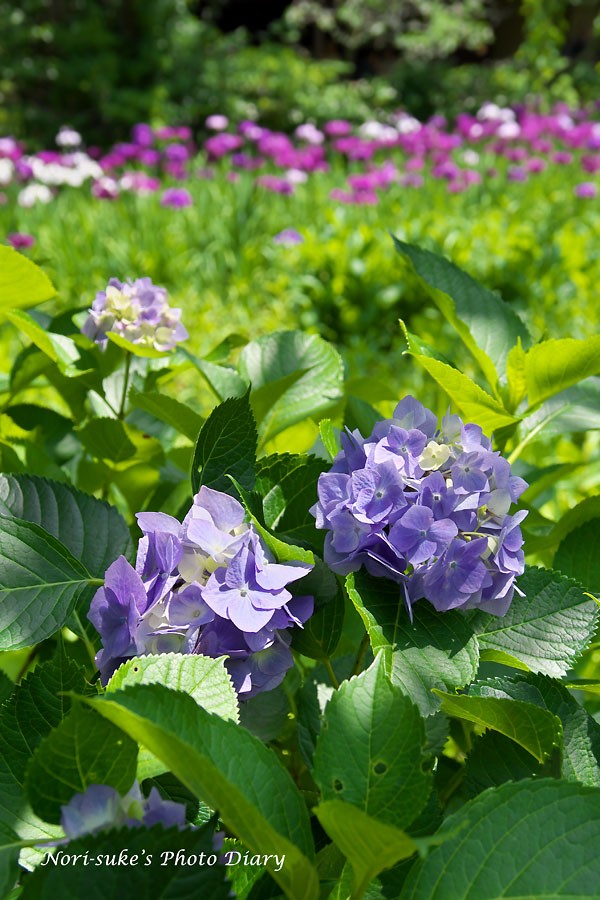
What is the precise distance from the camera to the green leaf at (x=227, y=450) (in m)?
0.61

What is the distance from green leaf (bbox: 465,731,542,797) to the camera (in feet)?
1.84

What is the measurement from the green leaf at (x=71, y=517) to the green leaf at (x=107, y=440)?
15 centimetres

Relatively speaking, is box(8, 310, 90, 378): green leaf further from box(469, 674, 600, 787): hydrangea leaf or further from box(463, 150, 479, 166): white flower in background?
box(463, 150, 479, 166): white flower in background

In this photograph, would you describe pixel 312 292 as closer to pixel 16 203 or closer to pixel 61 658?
pixel 16 203

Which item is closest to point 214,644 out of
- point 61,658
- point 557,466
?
point 61,658

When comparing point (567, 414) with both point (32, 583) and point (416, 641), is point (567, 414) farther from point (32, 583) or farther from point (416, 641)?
point (32, 583)

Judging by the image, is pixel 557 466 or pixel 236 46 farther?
pixel 236 46

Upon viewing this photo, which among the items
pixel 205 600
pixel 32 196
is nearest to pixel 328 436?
pixel 205 600

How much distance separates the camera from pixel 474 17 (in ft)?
40.3

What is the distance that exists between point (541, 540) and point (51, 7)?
11.0 m

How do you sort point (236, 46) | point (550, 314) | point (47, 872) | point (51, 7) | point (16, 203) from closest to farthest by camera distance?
point (47, 872) → point (550, 314) → point (16, 203) → point (51, 7) → point (236, 46)

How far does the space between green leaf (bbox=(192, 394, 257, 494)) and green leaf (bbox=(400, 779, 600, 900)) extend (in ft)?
0.93

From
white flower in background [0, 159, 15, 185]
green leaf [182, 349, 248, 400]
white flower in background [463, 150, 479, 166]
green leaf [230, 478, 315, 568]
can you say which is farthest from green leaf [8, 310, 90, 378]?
white flower in background [463, 150, 479, 166]

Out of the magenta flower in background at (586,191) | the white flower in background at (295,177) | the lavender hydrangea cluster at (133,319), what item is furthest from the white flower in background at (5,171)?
Result: the lavender hydrangea cluster at (133,319)
